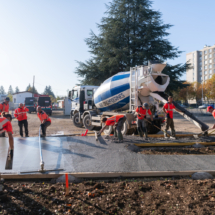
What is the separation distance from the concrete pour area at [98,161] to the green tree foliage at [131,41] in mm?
17360

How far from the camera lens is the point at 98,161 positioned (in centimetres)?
630

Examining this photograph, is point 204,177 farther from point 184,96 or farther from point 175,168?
point 184,96

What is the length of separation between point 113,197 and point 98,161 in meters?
2.18

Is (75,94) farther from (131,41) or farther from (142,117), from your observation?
(131,41)

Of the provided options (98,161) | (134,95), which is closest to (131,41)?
(134,95)

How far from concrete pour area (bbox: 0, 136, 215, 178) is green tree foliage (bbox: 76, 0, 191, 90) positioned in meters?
17.4

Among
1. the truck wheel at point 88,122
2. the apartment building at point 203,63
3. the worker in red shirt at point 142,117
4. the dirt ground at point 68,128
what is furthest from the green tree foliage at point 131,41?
the apartment building at point 203,63

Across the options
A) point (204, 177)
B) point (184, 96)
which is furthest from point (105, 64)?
point (184, 96)

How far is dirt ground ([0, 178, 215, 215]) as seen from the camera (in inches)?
148

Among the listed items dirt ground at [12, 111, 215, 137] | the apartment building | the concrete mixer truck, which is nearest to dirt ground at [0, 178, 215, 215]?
the concrete mixer truck

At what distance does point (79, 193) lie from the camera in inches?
174

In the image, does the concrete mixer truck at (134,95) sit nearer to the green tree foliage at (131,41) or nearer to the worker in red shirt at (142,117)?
the worker in red shirt at (142,117)

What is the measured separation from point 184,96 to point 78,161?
2137 inches

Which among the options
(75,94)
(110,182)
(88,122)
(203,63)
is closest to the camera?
(110,182)
